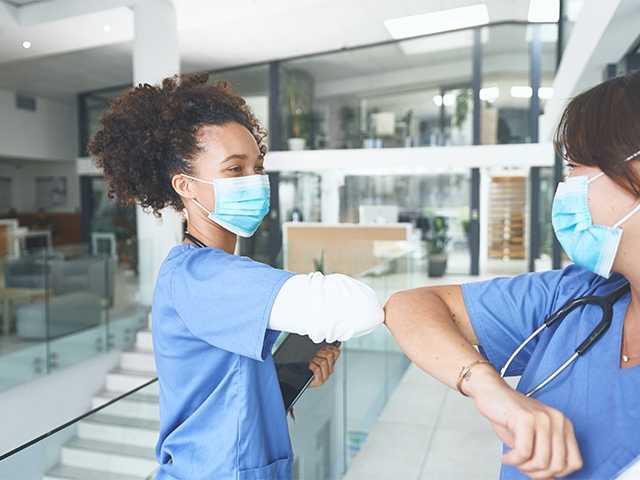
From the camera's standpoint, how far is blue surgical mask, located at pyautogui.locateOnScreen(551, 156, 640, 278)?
842 millimetres

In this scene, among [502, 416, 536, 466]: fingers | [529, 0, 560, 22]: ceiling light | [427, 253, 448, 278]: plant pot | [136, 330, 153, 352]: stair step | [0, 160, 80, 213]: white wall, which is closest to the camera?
[502, 416, 536, 466]: fingers

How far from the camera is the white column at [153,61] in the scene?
21.6 feet

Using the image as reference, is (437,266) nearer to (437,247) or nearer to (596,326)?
(437,247)

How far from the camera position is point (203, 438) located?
103cm

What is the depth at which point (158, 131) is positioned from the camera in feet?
3.85

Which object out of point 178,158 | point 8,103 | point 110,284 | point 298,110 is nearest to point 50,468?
point 178,158

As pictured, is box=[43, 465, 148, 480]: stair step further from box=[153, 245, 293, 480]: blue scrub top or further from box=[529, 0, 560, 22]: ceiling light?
box=[529, 0, 560, 22]: ceiling light

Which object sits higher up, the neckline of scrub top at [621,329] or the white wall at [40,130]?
the white wall at [40,130]

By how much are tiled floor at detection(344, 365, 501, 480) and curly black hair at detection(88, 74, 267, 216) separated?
2413 millimetres

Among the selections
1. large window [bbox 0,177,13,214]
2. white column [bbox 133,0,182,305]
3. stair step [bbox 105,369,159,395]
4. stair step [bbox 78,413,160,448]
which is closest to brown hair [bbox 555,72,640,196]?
stair step [bbox 78,413,160,448]

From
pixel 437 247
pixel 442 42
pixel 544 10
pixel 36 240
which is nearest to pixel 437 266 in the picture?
pixel 437 247

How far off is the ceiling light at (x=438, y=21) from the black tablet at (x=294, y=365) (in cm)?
733

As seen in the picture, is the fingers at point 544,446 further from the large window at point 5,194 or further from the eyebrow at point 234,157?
the large window at point 5,194

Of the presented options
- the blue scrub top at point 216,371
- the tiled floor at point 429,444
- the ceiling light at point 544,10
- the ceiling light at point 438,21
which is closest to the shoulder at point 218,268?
the blue scrub top at point 216,371
